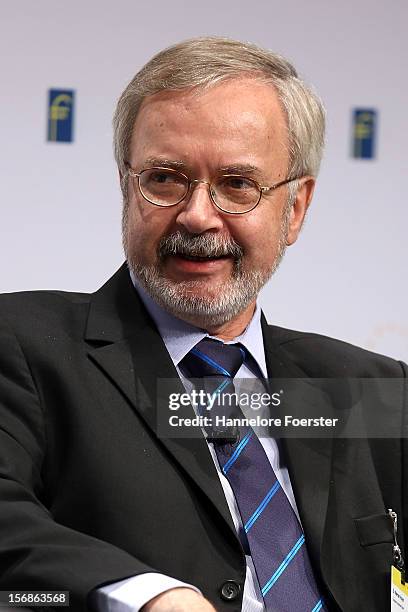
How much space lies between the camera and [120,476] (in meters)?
1.57

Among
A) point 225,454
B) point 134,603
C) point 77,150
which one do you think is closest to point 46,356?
point 225,454

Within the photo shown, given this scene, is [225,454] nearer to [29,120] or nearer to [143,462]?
[143,462]

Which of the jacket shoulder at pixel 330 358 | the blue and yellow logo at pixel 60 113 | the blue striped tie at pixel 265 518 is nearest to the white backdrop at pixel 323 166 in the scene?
the blue and yellow logo at pixel 60 113

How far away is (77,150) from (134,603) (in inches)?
52.0

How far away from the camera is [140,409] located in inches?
64.2

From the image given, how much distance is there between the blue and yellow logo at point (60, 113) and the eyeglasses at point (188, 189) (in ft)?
2.29

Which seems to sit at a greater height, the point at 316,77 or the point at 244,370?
the point at 316,77

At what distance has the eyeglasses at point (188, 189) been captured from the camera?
171 centimetres

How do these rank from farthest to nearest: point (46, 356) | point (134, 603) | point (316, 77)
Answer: point (316, 77), point (46, 356), point (134, 603)

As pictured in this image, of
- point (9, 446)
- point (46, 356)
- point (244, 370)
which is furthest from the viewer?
point (244, 370)

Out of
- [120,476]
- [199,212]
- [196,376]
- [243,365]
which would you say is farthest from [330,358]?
[120,476]

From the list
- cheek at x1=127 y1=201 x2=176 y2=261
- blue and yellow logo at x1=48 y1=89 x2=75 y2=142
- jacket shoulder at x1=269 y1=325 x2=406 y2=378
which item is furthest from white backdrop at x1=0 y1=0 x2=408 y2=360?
cheek at x1=127 y1=201 x2=176 y2=261

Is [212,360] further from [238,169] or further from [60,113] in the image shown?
[60,113]

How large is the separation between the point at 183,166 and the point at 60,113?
77cm
